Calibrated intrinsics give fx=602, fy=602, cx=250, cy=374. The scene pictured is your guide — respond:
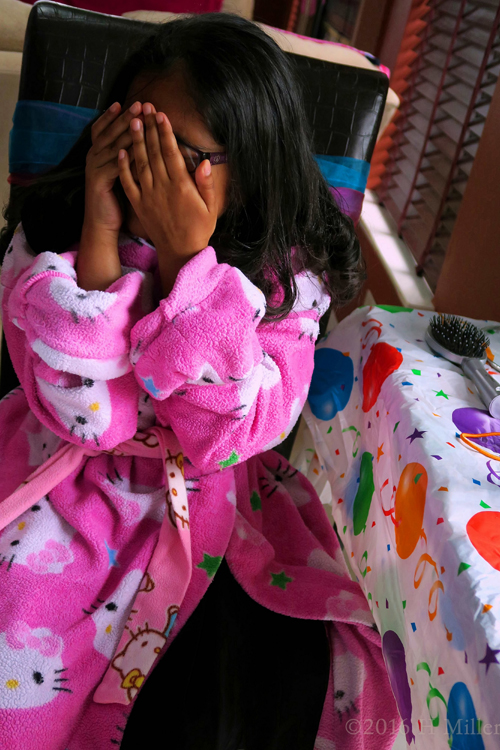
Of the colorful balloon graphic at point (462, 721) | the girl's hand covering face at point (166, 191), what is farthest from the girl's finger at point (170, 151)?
the colorful balloon graphic at point (462, 721)

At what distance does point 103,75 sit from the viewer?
98 centimetres

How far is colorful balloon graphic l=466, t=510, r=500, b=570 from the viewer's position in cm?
56

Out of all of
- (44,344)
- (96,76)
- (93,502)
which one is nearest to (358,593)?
(93,502)

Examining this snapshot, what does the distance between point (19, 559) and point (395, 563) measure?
1.43 ft

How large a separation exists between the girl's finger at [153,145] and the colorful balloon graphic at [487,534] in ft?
1.62

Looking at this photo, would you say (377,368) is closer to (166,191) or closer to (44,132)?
(166,191)

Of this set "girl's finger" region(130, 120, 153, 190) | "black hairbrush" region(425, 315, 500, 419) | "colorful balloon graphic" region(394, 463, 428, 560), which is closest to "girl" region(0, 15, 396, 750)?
"girl's finger" region(130, 120, 153, 190)

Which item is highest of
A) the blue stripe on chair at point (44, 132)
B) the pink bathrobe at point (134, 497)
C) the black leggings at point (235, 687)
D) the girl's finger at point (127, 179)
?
the girl's finger at point (127, 179)

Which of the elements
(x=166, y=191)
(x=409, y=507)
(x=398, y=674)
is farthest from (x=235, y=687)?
(x=166, y=191)

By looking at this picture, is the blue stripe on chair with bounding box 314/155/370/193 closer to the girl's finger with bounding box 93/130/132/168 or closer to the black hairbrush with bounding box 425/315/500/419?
the black hairbrush with bounding box 425/315/500/419

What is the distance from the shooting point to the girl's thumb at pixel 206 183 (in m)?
0.68

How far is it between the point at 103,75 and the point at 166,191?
433 mm

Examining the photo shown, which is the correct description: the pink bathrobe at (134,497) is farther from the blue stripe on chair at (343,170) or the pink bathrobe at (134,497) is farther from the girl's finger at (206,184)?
the blue stripe on chair at (343,170)

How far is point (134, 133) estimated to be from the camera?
0.65 meters
